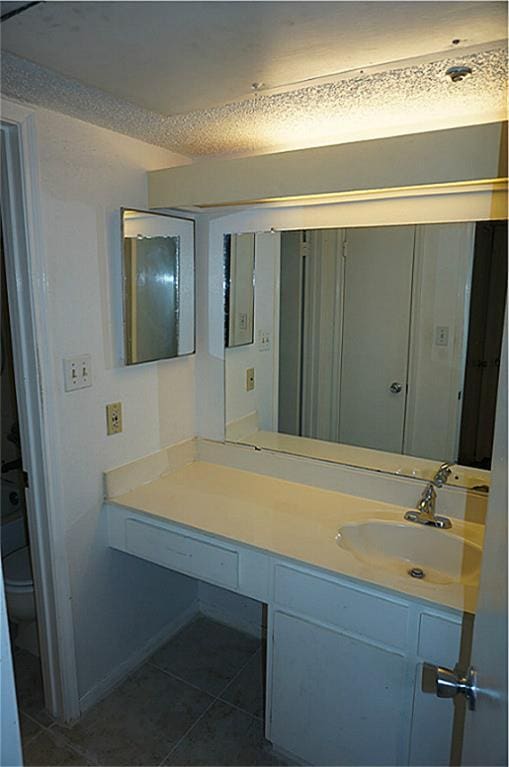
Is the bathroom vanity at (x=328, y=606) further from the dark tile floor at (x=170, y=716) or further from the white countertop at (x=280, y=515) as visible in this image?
the dark tile floor at (x=170, y=716)

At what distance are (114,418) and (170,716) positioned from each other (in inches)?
44.7

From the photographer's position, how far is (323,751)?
1521mm

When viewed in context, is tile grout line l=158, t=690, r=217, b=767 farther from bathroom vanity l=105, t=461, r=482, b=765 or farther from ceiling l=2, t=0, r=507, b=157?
ceiling l=2, t=0, r=507, b=157

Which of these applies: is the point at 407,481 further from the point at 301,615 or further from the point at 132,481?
the point at 132,481

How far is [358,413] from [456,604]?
800 mm

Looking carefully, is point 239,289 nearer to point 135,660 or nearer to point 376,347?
point 376,347

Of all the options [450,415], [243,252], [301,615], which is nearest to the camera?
[301,615]

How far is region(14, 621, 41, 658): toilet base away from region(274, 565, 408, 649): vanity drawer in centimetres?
127

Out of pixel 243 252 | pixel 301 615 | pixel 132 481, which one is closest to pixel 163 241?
pixel 243 252

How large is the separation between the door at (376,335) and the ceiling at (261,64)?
0.37m

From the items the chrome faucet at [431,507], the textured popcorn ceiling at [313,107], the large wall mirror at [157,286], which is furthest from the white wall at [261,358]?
the chrome faucet at [431,507]

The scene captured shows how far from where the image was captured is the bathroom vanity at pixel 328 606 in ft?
4.27

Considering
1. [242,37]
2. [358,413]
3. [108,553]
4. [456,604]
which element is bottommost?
[108,553]

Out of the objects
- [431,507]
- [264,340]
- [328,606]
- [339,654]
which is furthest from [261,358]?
[339,654]
